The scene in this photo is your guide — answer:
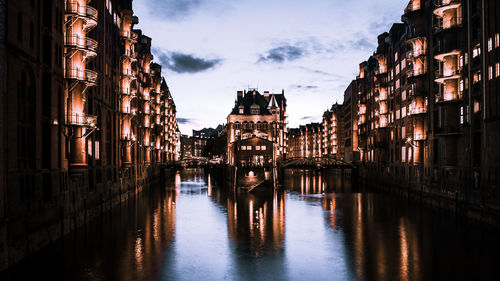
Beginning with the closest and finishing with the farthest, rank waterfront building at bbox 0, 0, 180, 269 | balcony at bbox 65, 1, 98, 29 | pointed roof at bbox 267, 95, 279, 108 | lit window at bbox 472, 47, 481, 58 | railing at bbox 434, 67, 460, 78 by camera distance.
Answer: waterfront building at bbox 0, 0, 180, 269 < balcony at bbox 65, 1, 98, 29 < lit window at bbox 472, 47, 481, 58 < railing at bbox 434, 67, 460, 78 < pointed roof at bbox 267, 95, 279, 108

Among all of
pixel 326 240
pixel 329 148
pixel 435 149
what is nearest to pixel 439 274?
pixel 326 240

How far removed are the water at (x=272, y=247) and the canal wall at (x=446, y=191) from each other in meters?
1.42

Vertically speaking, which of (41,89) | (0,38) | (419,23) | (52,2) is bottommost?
(41,89)

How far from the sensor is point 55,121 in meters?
31.0

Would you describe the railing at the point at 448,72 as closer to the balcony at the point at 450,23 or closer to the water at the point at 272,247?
the balcony at the point at 450,23

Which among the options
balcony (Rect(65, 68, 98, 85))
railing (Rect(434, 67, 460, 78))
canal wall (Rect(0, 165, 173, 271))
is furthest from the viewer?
railing (Rect(434, 67, 460, 78))

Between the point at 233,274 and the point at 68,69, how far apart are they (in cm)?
2039

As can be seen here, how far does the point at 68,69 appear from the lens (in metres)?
34.0

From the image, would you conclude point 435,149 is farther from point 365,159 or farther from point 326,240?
point 365,159

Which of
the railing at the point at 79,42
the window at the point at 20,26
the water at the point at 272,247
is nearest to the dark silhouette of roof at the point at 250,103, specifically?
the water at the point at 272,247

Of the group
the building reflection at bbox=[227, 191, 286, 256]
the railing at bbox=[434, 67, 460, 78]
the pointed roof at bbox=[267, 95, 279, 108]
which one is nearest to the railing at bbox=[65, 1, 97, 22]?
the building reflection at bbox=[227, 191, 286, 256]

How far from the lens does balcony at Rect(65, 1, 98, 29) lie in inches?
1344

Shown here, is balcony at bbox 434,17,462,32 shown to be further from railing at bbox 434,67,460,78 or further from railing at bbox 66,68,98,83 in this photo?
railing at bbox 66,68,98,83

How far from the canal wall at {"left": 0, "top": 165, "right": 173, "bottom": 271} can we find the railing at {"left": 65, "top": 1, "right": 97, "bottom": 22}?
40.1 ft
